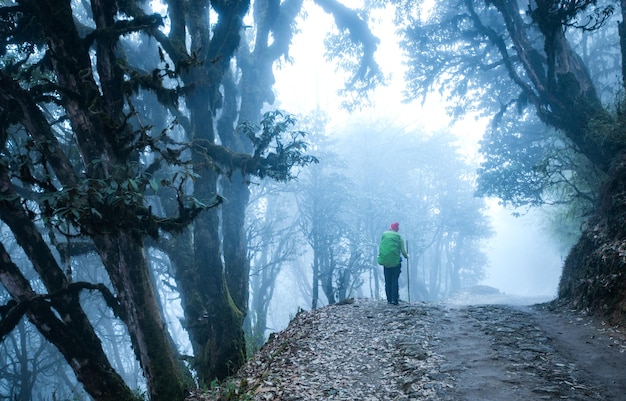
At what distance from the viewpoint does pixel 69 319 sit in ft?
20.1

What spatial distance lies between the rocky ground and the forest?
1147mm

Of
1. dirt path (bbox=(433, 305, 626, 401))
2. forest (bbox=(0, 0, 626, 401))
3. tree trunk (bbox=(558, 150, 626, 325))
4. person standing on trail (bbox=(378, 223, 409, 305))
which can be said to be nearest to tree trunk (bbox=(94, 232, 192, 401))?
forest (bbox=(0, 0, 626, 401))

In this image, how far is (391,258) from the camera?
35.5ft

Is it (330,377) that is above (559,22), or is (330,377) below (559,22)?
below

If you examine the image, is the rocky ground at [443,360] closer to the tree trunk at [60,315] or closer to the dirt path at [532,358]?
the dirt path at [532,358]

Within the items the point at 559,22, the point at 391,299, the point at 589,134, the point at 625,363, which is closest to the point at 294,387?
the point at 625,363

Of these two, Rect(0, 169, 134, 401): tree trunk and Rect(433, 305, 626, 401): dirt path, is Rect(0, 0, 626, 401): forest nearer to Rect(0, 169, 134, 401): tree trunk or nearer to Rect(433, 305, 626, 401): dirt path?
Rect(0, 169, 134, 401): tree trunk

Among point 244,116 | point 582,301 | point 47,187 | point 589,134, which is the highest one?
point 244,116

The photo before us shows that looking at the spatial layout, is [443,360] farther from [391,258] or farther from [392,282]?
[392,282]

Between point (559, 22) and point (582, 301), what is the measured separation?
8021mm

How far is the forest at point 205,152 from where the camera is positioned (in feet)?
19.5

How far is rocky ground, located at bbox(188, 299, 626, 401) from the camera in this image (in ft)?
17.1

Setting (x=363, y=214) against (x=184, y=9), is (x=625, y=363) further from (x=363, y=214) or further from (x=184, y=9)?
(x=363, y=214)

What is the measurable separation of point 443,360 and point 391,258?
14.8ft
